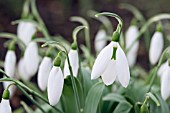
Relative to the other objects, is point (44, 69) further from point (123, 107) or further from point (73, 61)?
point (123, 107)

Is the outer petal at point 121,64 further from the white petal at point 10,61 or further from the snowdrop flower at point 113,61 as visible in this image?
the white petal at point 10,61

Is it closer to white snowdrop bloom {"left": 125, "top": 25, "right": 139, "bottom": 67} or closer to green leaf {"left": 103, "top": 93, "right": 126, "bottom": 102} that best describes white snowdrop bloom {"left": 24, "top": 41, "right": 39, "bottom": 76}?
green leaf {"left": 103, "top": 93, "right": 126, "bottom": 102}

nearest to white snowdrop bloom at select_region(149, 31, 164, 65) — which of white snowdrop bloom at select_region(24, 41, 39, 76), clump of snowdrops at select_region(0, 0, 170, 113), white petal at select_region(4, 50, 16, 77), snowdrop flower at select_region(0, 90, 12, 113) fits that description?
clump of snowdrops at select_region(0, 0, 170, 113)

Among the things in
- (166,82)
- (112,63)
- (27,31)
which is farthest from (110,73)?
(27,31)

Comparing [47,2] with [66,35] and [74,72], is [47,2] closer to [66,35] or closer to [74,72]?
[66,35]

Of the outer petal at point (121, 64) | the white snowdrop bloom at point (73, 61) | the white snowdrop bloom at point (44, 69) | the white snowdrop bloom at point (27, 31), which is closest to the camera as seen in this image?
the outer petal at point (121, 64)

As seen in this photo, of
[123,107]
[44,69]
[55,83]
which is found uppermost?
[55,83]

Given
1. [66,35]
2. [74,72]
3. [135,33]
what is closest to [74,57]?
[74,72]

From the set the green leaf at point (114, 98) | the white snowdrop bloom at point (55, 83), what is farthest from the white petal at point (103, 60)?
the green leaf at point (114, 98)
